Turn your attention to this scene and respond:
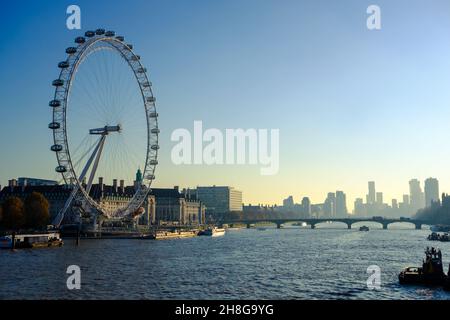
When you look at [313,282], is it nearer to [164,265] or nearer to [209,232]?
[164,265]

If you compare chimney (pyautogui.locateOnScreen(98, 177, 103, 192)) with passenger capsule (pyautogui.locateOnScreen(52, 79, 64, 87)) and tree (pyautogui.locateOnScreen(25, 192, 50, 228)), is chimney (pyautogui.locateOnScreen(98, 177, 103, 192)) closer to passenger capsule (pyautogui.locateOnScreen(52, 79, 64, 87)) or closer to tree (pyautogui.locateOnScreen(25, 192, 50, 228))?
tree (pyautogui.locateOnScreen(25, 192, 50, 228))

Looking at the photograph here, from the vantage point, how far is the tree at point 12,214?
309ft

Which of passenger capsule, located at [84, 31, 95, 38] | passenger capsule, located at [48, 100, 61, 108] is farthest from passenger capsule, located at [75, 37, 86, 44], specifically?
passenger capsule, located at [48, 100, 61, 108]

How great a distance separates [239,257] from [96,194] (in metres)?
92.5

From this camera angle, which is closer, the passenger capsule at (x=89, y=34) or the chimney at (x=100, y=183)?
the passenger capsule at (x=89, y=34)

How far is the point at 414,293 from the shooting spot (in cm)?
3550

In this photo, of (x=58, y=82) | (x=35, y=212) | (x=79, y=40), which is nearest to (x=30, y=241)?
(x=35, y=212)

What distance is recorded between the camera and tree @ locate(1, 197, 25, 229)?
309ft

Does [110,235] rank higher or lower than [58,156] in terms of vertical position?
lower

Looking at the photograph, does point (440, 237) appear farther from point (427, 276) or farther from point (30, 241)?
point (30, 241)

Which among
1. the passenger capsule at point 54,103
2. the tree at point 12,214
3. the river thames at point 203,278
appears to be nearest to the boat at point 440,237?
the river thames at point 203,278

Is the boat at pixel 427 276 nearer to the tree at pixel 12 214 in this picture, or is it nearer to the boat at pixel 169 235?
the tree at pixel 12 214
